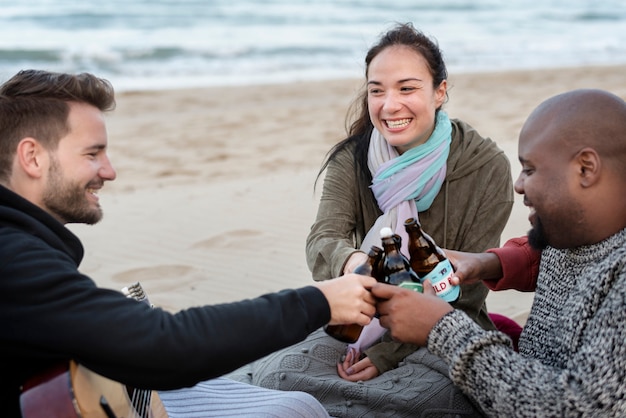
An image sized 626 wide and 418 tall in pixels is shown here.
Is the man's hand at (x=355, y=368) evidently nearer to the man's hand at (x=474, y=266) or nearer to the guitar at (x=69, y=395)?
the man's hand at (x=474, y=266)

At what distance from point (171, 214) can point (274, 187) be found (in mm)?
1322

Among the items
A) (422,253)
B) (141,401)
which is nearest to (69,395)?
(141,401)

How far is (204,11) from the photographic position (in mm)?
30500

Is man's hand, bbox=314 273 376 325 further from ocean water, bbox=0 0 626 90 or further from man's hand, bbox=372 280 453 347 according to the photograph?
ocean water, bbox=0 0 626 90

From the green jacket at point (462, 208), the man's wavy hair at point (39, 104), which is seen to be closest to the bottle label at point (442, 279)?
the green jacket at point (462, 208)

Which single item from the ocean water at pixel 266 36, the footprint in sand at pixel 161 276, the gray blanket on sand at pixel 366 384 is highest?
the ocean water at pixel 266 36

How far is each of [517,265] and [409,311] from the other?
931 millimetres

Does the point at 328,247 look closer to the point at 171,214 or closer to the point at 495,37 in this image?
the point at 171,214

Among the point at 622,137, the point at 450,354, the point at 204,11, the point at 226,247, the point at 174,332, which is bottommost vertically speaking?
the point at 226,247

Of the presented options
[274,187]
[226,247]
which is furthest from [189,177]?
[226,247]

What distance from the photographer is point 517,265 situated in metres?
3.57

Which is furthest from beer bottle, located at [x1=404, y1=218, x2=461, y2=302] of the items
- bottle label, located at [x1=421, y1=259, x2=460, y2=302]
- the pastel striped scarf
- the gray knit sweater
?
the pastel striped scarf

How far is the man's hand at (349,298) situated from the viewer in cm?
271

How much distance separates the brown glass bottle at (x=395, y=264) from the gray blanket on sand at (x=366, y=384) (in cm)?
65
